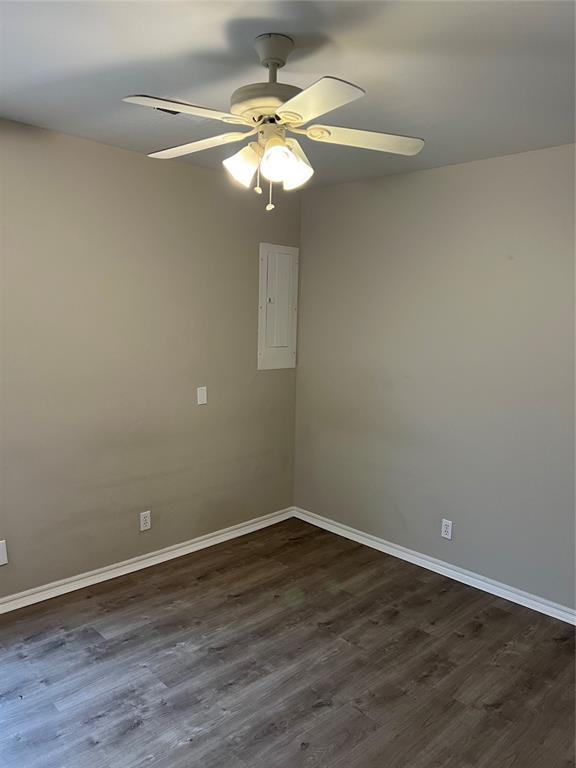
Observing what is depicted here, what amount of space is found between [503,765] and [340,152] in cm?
280

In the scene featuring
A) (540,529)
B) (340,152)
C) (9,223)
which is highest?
(340,152)

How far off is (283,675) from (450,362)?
190 cm

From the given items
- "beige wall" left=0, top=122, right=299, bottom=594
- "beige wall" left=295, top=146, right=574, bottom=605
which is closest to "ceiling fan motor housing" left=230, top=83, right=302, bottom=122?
"beige wall" left=0, top=122, right=299, bottom=594

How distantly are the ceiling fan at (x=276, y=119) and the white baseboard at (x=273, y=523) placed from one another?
2.34 m

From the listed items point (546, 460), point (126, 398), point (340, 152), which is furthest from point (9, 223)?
point (546, 460)

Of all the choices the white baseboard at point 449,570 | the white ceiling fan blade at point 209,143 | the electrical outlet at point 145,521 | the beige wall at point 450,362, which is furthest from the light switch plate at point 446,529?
the white ceiling fan blade at point 209,143

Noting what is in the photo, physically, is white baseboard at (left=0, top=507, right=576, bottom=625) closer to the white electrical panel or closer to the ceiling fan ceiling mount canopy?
the white electrical panel

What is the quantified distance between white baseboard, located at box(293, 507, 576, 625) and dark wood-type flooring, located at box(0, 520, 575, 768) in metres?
0.07

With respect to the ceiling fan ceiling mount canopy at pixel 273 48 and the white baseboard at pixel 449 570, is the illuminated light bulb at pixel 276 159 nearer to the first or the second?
the ceiling fan ceiling mount canopy at pixel 273 48

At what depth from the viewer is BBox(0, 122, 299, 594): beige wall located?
2.77 m

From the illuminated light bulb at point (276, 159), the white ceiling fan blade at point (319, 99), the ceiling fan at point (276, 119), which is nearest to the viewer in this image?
the white ceiling fan blade at point (319, 99)

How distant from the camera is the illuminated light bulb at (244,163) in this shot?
75.3 inches

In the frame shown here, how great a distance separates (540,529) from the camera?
295 centimetres

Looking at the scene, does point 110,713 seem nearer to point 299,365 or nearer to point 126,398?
point 126,398
